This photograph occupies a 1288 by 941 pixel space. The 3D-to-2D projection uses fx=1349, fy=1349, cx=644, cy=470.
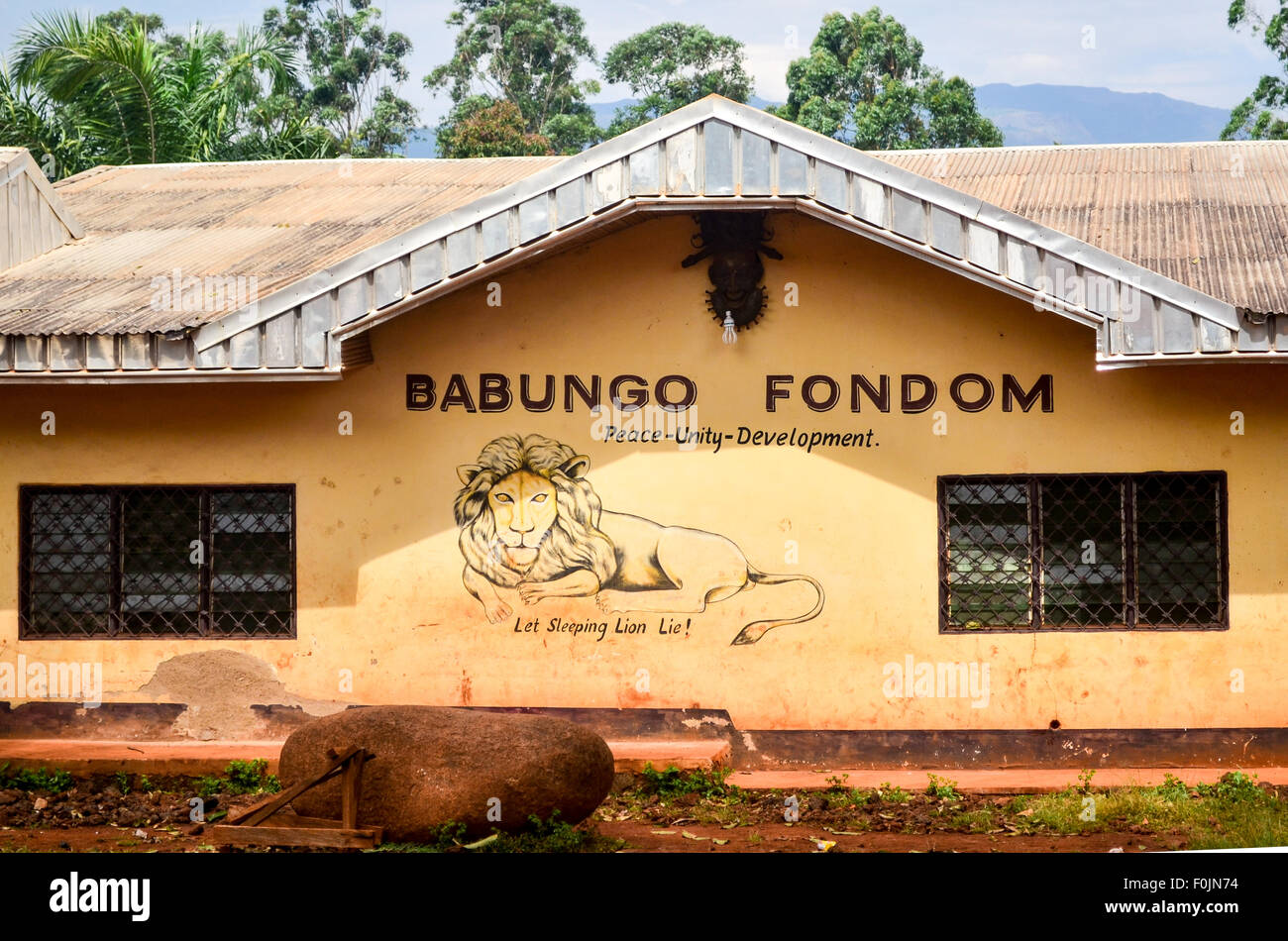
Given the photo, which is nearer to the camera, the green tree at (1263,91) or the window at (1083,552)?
the window at (1083,552)

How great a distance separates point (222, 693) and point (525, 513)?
9.01ft

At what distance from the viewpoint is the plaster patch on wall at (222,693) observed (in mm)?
10414

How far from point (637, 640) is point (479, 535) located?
1.46 meters

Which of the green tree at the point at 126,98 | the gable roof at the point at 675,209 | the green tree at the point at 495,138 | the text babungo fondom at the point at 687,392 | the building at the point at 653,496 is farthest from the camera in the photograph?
the green tree at the point at 495,138

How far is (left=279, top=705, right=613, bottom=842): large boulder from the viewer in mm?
7965

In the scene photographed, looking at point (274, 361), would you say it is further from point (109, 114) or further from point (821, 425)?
point (109, 114)

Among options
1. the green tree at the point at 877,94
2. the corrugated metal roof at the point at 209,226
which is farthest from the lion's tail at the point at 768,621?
the green tree at the point at 877,94

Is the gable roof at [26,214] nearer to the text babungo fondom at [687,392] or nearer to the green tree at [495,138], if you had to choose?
the text babungo fondom at [687,392]

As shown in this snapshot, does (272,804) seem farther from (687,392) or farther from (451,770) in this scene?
(687,392)

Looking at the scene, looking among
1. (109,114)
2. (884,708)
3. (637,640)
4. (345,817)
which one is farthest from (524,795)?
(109,114)

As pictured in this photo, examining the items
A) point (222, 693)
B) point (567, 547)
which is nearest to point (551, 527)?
point (567, 547)

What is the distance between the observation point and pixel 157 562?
1062cm

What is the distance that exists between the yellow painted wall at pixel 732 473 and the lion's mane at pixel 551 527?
13 centimetres

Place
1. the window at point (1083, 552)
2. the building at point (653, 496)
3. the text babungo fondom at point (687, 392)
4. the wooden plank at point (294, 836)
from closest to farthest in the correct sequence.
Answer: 1. the wooden plank at point (294, 836)
2. the building at point (653, 496)
3. the window at point (1083, 552)
4. the text babungo fondom at point (687, 392)
